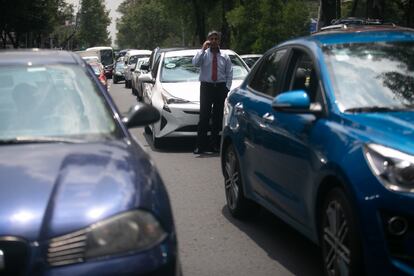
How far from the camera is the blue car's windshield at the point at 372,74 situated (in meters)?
4.72

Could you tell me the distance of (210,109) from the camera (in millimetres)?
10820

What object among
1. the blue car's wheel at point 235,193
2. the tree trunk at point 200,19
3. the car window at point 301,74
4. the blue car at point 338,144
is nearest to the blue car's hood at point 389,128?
the blue car at point 338,144

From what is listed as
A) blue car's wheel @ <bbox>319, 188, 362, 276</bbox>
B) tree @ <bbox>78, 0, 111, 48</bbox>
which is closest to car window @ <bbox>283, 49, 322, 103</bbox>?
blue car's wheel @ <bbox>319, 188, 362, 276</bbox>

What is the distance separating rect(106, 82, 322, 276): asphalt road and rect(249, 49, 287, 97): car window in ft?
4.05

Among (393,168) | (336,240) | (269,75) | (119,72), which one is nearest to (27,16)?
(119,72)

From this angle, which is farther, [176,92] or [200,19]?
[200,19]

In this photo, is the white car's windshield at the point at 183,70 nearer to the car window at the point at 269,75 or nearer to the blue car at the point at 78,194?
the car window at the point at 269,75

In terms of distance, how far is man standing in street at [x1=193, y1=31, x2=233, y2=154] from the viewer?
1078cm

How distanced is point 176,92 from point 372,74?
22.5 feet

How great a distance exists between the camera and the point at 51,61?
4.69 m

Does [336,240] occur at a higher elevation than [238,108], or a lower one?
lower

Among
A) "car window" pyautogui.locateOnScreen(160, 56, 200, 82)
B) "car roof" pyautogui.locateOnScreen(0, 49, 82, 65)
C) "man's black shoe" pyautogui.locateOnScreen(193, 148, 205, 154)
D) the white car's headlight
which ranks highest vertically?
"car roof" pyautogui.locateOnScreen(0, 49, 82, 65)

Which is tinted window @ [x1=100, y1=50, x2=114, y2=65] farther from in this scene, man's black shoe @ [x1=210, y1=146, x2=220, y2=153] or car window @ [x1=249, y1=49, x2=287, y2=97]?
car window @ [x1=249, y1=49, x2=287, y2=97]

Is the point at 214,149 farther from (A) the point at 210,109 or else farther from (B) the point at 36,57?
(B) the point at 36,57
